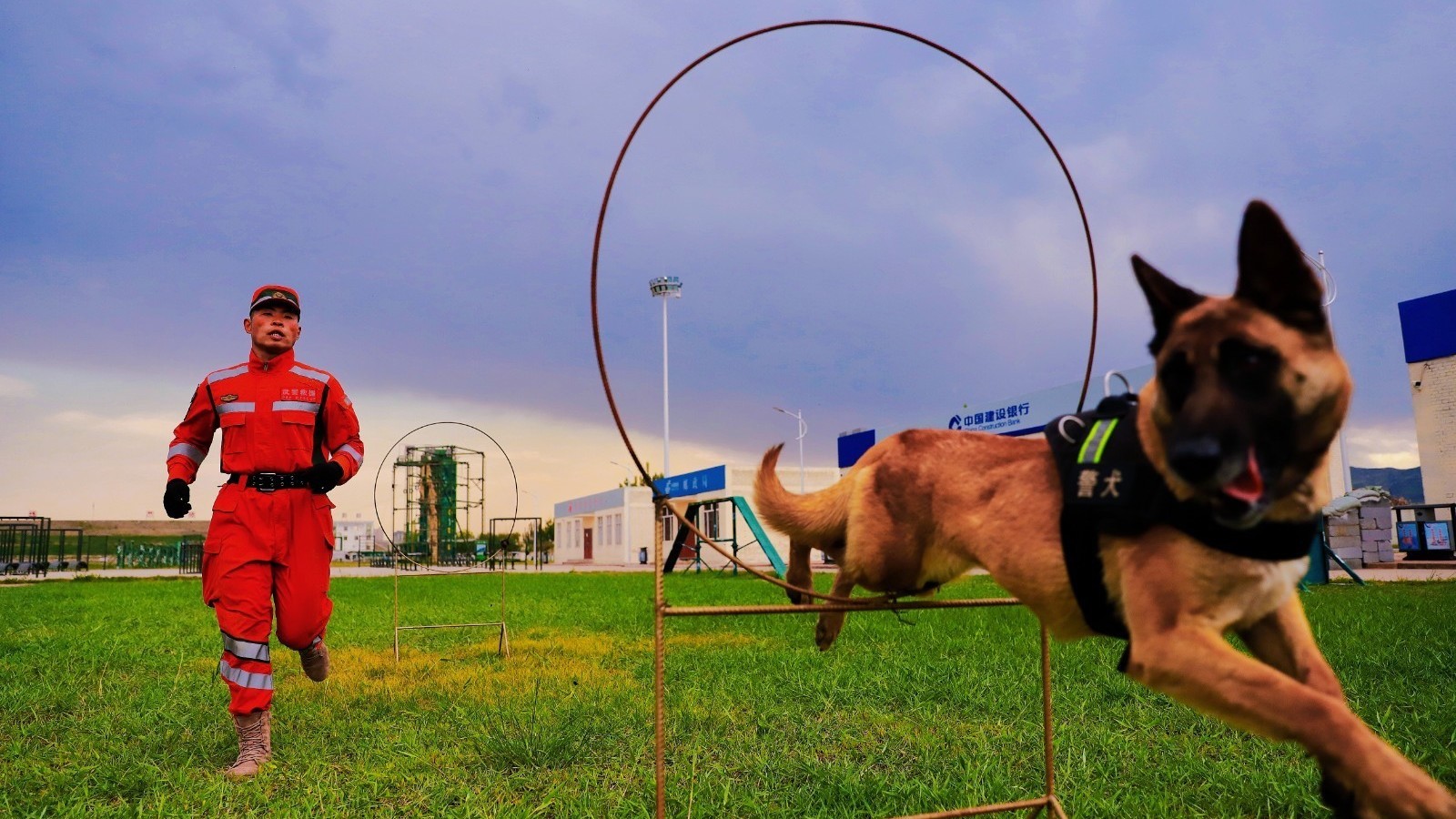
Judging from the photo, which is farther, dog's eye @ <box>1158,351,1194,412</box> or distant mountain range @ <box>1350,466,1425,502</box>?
distant mountain range @ <box>1350,466,1425,502</box>

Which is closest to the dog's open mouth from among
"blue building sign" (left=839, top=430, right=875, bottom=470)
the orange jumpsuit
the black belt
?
the orange jumpsuit

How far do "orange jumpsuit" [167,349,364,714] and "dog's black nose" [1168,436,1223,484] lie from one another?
4922mm

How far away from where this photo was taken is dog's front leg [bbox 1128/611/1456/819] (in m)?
1.49

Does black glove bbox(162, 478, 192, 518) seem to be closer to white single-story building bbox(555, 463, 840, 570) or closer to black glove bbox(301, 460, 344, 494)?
black glove bbox(301, 460, 344, 494)

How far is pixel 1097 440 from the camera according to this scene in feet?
6.88

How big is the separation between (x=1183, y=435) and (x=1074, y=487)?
18.6 inches

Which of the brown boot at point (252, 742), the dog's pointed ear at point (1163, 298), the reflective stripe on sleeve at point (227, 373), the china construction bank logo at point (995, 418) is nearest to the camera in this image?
the dog's pointed ear at point (1163, 298)

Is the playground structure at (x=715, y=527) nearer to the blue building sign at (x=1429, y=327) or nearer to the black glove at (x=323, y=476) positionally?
the black glove at (x=323, y=476)

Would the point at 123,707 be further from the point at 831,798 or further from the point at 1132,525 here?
the point at 1132,525

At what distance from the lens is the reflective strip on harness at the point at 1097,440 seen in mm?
2051

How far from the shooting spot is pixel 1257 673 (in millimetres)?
1643

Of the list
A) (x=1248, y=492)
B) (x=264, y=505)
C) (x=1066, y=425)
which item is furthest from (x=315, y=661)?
(x=1248, y=492)

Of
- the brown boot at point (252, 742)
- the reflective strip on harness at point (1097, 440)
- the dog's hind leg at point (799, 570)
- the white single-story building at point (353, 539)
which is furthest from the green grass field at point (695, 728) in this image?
the white single-story building at point (353, 539)

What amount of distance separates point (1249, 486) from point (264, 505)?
5.13 metres
